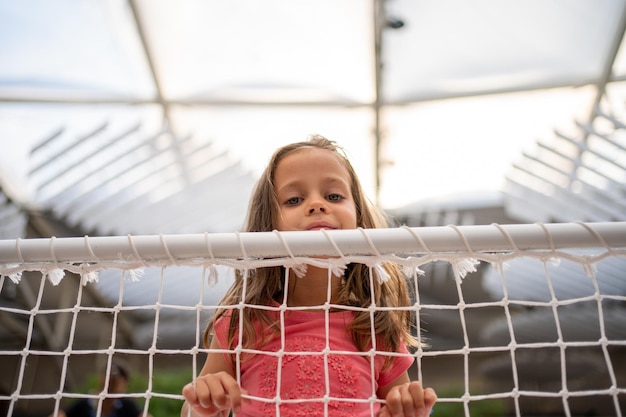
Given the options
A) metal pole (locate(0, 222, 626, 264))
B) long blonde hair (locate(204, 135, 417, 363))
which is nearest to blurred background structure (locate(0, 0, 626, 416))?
long blonde hair (locate(204, 135, 417, 363))

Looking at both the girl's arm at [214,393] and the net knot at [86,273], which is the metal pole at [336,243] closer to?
the net knot at [86,273]

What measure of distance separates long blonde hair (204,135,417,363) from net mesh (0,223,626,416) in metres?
0.11

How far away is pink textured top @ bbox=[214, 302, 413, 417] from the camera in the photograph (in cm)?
78

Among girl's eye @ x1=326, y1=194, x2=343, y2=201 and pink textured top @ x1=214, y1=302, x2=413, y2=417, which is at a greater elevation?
girl's eye @ x1=326, y1=194, x2=343, y2=201

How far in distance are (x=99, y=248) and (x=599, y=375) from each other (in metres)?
6.04

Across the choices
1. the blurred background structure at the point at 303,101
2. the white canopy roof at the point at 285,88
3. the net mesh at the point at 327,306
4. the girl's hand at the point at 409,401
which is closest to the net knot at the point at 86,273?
the net mesh at the point at 327,306

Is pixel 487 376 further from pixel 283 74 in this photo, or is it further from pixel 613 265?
pixel 283 74

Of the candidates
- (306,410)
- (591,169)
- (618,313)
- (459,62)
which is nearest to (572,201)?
(591,169)

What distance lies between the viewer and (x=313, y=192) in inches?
36.1

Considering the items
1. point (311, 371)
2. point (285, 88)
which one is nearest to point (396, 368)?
point (311, 371)

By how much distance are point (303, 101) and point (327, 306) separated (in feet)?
6.81

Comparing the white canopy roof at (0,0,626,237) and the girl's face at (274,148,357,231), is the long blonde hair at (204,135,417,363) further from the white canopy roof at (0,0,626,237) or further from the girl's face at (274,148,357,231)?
the white canopy roof at (0,0,626,237)

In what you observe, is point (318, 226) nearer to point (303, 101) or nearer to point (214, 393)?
point (214, 393)

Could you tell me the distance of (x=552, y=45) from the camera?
2.37 meters
